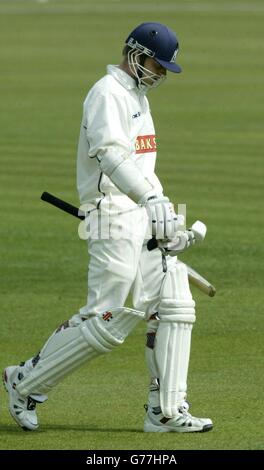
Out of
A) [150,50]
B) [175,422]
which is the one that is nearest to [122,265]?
[175,422]

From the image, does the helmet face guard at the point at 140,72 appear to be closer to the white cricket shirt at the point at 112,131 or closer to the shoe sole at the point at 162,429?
the white cricket shirt at the point at 112,131

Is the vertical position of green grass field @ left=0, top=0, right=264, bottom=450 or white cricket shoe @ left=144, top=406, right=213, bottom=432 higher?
green grass field @ left=0, top=0, right=264, bottom=450

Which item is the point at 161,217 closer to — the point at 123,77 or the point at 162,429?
the point at 123,77

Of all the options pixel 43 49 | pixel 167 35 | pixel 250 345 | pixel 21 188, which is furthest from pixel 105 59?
pixel 167 35

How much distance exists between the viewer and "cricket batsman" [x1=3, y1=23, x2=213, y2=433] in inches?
270

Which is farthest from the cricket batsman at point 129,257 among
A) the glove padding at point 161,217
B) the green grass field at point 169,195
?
the green grass field at point 169,195

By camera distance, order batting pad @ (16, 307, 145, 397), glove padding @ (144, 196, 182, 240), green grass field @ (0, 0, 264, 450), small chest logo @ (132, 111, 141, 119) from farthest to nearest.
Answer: green grass field @ (0, 0, 264, 450) < small chest logo @ (132, 111, 141, 119) < batting pad @ (16, 307, 145, 397) < glove padding @ (144, 196, 182, 240)

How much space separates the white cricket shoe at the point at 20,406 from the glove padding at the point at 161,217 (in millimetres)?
1116

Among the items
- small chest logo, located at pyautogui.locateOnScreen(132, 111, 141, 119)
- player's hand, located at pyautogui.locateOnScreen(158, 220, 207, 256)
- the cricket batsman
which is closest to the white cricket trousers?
the cricket batsman

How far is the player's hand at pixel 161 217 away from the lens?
6.78 metres

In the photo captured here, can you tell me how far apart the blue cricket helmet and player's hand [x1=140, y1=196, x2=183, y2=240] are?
29.2 inches

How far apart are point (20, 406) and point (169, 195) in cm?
932

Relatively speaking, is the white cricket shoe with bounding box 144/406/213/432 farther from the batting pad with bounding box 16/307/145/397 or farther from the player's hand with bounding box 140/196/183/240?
the player's hand with bounding box 140/196/183/240

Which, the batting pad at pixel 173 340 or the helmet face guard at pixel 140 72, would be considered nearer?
the batting pad at pixel 173 340
